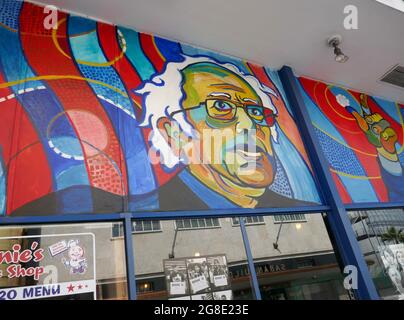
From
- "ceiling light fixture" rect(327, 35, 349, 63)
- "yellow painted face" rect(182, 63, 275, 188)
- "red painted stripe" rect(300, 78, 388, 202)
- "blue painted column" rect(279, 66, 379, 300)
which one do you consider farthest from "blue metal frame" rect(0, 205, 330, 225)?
"ceiling light fixture" rect(327, 35, 349, 63)

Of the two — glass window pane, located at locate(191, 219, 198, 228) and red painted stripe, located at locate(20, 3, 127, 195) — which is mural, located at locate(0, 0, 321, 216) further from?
glass window pane, located at locate(191, 219, 198, 228)

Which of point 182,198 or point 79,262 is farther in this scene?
point 182,198

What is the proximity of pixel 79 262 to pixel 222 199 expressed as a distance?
1201mm

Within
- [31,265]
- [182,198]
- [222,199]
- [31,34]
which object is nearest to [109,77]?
[31,34]

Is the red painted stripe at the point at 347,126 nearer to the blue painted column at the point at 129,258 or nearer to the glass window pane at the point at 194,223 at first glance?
the glass window pane at the point at 194,223

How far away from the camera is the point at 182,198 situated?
8.16 ft

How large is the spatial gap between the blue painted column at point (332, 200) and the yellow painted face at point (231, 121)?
0.46 m

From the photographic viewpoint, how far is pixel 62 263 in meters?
1.89

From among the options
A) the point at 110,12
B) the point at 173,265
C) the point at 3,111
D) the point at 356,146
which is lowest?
the point at 173,265

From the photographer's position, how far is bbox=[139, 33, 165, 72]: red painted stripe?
3062 mm

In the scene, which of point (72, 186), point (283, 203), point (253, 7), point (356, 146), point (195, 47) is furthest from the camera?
point (356, 146)

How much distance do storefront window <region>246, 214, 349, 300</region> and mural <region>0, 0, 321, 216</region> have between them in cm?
24

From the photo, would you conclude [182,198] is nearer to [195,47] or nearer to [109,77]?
[109,77]

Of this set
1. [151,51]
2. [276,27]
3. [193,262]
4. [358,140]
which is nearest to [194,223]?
[193,262]
